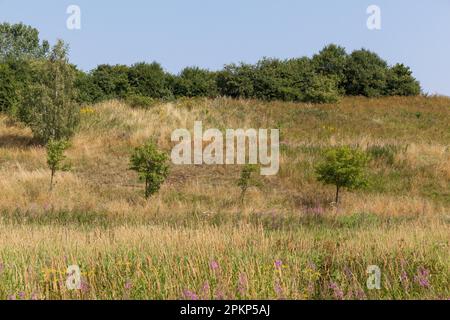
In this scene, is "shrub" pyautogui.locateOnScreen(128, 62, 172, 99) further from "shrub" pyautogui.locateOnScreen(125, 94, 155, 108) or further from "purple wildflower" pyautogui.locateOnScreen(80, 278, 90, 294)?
"purple wildflower" pyautogui.locateOnScreen(80, 278, 90, 294)

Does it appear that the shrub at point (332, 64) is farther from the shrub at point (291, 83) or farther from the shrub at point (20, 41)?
the shrub at point (20, 41)

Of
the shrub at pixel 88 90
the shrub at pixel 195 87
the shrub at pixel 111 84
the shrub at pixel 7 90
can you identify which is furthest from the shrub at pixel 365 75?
the shrub at pixel 7 90

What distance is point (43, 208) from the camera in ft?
44.0

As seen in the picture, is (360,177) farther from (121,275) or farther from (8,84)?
(8,84)

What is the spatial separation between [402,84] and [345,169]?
86.5 feet

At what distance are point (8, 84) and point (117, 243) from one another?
26.5m

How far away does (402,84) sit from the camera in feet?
126

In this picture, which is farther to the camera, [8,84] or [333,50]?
[333,50]

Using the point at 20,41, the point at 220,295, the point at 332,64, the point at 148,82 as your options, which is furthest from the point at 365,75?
the point at 20,41

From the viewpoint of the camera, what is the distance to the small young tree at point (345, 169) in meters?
15.2

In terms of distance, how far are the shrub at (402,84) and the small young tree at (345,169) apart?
25015mm

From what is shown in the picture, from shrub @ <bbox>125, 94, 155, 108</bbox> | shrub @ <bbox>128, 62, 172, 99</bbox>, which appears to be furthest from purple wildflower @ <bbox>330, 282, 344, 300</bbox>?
shrub @ <bbox>128, 62, 172, 99</bbox>

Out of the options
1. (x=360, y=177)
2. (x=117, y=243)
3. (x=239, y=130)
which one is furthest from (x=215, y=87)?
(x=117, y=243)

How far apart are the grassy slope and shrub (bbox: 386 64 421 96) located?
179 centimetres
